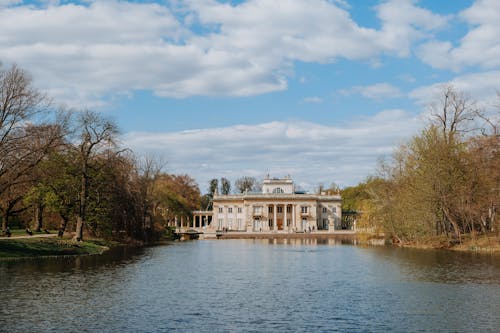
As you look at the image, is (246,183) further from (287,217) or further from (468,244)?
(468,244)

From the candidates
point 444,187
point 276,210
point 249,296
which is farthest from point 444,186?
point 276,210

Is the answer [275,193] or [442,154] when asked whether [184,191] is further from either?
[442,154]

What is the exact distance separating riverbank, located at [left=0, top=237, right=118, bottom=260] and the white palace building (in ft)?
214

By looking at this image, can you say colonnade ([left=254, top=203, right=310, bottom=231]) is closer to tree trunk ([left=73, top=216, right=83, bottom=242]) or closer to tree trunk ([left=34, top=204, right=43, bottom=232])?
tree trunk ([left=34, top=204, right=43, bottom=232])

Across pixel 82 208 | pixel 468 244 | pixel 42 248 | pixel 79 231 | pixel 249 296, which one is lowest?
pixel 249 296

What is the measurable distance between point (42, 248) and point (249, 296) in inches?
946

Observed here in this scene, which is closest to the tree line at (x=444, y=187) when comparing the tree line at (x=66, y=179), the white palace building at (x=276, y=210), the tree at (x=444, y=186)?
the tree at (x=444, y=186)

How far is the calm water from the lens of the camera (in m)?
18.8

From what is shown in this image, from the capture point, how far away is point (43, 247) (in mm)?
43438

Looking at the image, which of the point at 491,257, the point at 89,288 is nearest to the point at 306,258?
the point at 491,257

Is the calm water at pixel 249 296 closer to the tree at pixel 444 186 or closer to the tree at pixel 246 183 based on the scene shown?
the tree at pixel 444 186

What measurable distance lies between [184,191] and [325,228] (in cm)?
3037

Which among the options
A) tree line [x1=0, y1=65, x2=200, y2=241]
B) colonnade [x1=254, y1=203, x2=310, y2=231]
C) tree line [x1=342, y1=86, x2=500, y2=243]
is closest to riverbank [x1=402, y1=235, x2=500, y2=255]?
tree line [x1=342, y1=86, x2=500, y2=243]

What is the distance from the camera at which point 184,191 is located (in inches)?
4786
